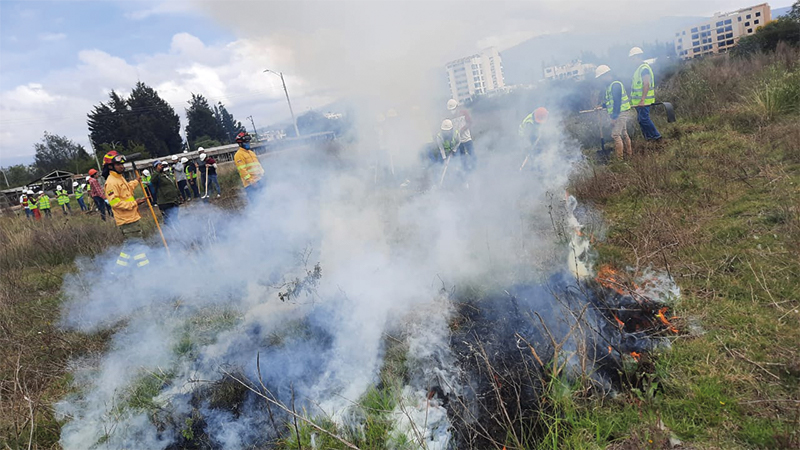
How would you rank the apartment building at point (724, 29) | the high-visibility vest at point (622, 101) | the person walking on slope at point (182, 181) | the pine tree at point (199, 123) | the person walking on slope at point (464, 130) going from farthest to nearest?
the pine tree at point (199, 123) < the apartment building at point (724, 29) < the person walking on slope at point (182, 181) < the person walking on slope at point (464, 130) < the high-visibility vest at point (622, 101)

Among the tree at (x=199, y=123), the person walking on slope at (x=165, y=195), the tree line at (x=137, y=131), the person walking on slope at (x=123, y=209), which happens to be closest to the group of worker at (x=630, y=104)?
the person walking on slope at (x=123, y=209)

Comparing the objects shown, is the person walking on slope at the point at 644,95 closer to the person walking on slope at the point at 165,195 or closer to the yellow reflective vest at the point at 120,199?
the yellow reflective vest at the point at 120,199

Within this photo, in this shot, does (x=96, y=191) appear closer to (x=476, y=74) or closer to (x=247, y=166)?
(x=247, y=166)

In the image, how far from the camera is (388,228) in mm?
5992

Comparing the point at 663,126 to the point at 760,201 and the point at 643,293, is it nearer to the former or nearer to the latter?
the point at 760,201

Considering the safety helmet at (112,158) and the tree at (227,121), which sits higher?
the tree at (227,121)

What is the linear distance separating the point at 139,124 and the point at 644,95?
166ft

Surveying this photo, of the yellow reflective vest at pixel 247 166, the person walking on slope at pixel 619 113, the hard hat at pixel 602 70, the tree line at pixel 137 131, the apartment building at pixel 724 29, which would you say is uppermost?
the tree line at pixel 137 131

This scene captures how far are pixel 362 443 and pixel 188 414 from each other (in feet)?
4.63

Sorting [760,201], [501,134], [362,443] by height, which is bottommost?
[362,443]

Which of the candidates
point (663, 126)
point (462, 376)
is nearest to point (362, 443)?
point (462, 376)

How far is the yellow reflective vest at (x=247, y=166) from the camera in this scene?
6.89 meters

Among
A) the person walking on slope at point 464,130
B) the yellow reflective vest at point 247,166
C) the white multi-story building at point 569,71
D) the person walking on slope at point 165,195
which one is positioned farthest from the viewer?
the white multi-story building at point 569,71

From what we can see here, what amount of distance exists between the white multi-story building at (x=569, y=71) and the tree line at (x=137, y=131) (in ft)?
122
